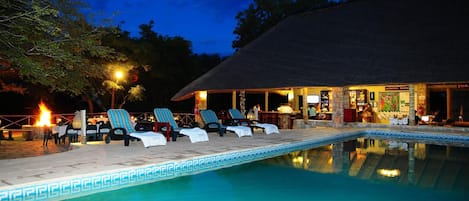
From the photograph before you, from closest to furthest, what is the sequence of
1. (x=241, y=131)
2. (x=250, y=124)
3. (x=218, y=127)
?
(x=241, y=131) < (x=218, y=127) < (x=250, y=124)

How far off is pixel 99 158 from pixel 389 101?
16.0 m

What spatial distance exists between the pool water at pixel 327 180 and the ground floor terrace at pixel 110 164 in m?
0.30

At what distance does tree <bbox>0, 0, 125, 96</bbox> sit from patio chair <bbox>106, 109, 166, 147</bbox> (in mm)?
1219

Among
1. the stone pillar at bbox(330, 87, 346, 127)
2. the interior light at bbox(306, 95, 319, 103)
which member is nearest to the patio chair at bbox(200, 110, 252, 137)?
the stone pillar at bbox(330, 87, 346, 127)

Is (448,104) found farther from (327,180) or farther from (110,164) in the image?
(110,164)

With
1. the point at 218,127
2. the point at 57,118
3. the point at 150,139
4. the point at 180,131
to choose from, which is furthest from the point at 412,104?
the point at 57,118

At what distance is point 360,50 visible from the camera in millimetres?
17078

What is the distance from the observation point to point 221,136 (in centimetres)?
1226

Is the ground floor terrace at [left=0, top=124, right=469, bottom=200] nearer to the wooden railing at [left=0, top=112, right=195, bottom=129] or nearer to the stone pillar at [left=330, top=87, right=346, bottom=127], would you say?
the wooden railing at [left=0, top=112, right=195, bottom=129]

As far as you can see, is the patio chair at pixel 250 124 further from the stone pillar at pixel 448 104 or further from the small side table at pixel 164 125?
the stone pillar at pixel 448 104

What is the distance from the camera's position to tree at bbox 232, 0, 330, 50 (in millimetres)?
30094

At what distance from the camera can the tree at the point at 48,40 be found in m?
7.12

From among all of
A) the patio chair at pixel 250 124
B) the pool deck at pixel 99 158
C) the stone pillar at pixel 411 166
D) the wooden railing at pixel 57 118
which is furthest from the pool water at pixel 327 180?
the wooden railing at pixel 57 118

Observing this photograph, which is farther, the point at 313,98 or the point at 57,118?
the point at 313,98
